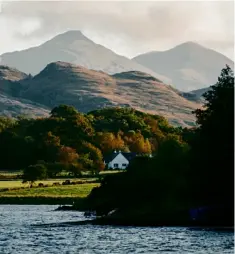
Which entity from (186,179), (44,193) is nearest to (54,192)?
(44,193)

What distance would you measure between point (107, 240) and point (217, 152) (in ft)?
58.2

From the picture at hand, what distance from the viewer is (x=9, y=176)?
167 meters

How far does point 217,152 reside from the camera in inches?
2977

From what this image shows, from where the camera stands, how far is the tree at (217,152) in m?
74.6

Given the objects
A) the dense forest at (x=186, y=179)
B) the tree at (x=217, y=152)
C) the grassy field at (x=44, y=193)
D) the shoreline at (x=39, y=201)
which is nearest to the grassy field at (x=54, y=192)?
the grassy field at (x=44, y=193)

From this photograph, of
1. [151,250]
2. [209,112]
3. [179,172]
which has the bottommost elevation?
[151,250]

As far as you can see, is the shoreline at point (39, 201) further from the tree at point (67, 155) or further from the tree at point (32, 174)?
the tree at point (67, 155)

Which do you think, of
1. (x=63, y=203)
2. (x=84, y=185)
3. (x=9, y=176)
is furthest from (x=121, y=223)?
(x=9, y=176)

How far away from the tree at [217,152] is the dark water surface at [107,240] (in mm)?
6672

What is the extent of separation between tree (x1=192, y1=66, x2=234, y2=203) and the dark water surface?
6672 mm

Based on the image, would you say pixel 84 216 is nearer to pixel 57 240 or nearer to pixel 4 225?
pixel 4 225

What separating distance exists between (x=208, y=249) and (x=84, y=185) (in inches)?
3211

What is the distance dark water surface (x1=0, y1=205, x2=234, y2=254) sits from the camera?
185 feet

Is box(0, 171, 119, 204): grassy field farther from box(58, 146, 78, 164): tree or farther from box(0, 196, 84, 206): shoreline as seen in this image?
box(58, 146, 78, 164): tree
